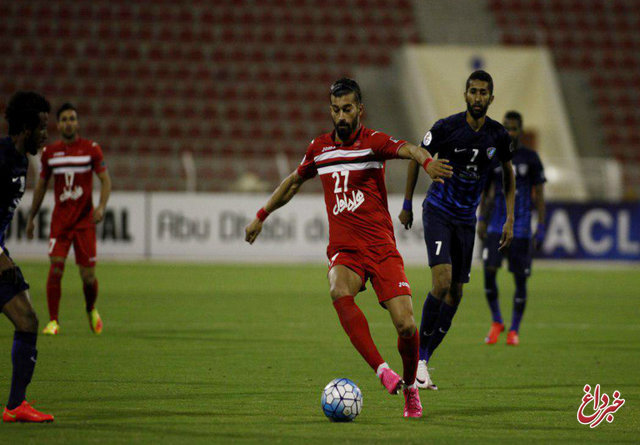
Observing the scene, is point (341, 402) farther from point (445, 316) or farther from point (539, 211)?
point (539, 211)

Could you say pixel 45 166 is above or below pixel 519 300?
above

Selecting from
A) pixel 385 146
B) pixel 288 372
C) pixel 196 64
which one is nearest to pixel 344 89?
pixel 385 146

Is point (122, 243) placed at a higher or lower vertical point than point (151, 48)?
lower

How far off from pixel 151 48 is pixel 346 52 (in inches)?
227

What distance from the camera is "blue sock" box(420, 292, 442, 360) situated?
314 inches

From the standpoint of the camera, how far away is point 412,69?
29078 millimetres

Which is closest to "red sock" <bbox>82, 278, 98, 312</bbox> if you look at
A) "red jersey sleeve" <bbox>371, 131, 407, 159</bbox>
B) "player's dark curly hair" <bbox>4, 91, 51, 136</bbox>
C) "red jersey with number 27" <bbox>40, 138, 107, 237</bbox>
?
"red jersey with number 27" <bbox>40, 138, 107, 237</bbox>

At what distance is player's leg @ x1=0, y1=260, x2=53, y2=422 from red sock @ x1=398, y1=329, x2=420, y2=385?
85.6 inches

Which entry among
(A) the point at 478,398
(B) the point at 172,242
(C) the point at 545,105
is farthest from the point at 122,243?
(A) the point at 478,398

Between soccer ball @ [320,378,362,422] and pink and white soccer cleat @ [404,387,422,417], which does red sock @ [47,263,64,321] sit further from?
pink and white soccer cleat @ [404,387,422,417]

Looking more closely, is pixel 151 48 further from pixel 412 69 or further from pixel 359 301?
pixel 359 301

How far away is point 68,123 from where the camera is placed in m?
10.8

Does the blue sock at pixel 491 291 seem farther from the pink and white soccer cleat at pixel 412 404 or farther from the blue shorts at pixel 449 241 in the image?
the pink and white soccer cleat at pixel 412 404

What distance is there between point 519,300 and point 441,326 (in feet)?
10.1
